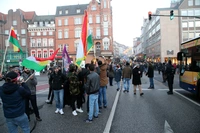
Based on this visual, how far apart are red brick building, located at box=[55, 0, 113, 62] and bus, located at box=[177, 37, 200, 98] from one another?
3693cm

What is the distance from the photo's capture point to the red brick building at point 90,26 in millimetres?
47875

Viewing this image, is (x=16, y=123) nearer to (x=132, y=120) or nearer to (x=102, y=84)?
(x=132, y=120)

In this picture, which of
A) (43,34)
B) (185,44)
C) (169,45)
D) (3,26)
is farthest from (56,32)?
(185,44)

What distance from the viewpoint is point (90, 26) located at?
4828 cm

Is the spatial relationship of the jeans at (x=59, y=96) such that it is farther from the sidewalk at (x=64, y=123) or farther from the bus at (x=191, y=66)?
the bus at (x=191, y=66)

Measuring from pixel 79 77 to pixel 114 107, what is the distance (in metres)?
2.04

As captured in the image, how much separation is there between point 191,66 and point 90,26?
4126cm

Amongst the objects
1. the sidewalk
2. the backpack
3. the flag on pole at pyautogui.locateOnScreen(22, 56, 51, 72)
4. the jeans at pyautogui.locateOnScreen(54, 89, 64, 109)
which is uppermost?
the flag on pole at pyautogui.locateOnScreen(22, 56, 51, 72)

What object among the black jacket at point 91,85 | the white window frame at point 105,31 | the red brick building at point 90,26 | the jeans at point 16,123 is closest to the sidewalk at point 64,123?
the black jacket at point 91,85

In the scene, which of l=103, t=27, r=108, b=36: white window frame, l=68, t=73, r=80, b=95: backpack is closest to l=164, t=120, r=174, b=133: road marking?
l=68, t=73, r=80, b=95: backpack

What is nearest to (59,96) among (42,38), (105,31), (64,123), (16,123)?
(64,123)

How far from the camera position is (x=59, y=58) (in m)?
50.7

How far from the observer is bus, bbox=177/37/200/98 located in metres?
8.43

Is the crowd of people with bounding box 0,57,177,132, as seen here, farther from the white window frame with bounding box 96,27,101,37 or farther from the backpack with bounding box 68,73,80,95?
the white window frame with bounding box 96,27,101,37
